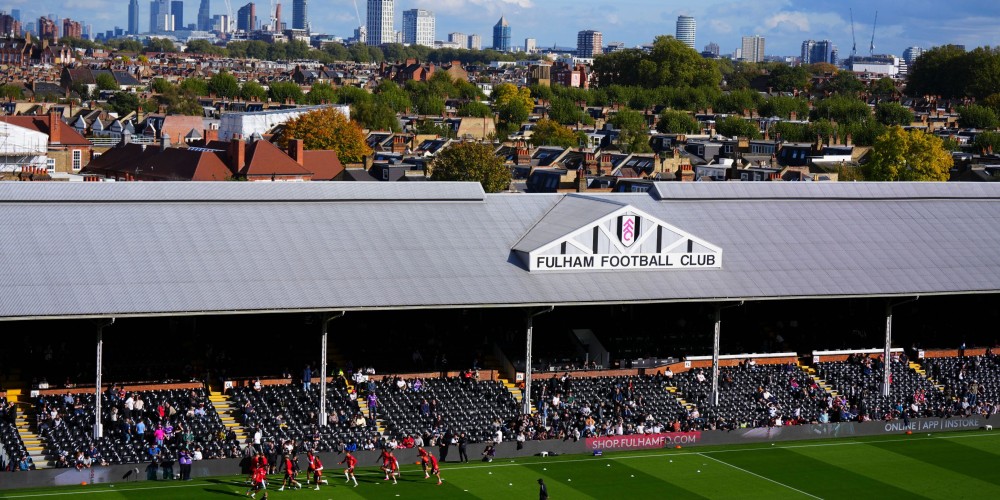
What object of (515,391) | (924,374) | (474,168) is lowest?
(515,391)

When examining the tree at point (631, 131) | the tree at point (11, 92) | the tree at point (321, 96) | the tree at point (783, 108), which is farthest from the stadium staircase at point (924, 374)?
the tree at point (11, 92)

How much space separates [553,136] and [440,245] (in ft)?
313

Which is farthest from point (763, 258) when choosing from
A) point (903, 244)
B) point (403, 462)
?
point (403, 462)

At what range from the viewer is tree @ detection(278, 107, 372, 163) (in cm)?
12056

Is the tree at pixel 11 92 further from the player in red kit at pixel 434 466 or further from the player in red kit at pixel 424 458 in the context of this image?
the player in red kit at pixel 434 466

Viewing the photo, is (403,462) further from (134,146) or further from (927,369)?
(134,146)

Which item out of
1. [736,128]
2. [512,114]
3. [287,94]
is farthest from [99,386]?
[287,94]

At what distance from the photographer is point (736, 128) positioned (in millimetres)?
157000

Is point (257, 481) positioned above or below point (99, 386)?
below

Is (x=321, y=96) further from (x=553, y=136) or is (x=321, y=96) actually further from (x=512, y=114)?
(x=553, y=136)

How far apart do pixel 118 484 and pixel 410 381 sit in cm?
1153

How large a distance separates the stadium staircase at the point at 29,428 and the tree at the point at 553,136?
97.6 metres

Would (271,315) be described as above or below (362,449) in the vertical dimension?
above

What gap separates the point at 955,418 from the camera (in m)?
50.9
